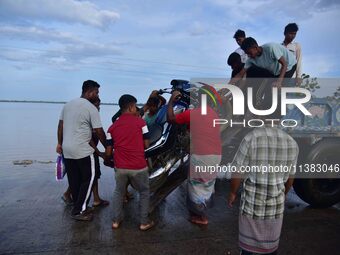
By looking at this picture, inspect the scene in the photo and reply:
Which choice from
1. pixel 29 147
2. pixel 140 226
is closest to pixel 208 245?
pixel 140 226

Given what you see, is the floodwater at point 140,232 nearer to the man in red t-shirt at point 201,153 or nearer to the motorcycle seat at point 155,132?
the man in red t-shirt at point 201,153

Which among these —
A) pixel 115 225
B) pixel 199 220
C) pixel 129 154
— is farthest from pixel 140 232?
pixel 129 154

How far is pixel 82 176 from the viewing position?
439 centimetres

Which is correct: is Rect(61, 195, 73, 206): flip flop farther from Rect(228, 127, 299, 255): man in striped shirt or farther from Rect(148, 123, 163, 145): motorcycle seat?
Rect(228, 127, 299, 255): man in striped shirt

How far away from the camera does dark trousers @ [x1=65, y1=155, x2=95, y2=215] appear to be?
14.2 feet

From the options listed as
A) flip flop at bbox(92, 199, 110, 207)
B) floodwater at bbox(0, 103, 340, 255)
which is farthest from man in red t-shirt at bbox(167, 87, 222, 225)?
flip flop at bbox(92, 199, 110, 207)

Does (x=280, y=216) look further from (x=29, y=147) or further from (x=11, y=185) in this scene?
(x=29, y=147)

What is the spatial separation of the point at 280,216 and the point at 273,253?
0.32m

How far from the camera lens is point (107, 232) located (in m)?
3.94

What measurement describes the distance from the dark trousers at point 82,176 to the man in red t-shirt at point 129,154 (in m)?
0.46

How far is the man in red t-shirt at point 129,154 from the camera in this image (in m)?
3.98

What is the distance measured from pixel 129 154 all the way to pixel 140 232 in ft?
3.14

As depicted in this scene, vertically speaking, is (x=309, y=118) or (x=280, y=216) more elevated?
(x=309, y=118)

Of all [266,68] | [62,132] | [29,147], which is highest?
[266,68]
